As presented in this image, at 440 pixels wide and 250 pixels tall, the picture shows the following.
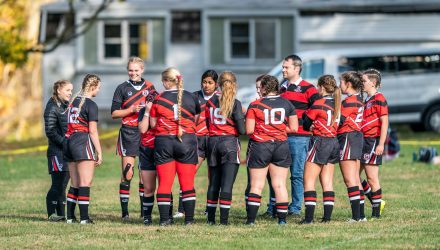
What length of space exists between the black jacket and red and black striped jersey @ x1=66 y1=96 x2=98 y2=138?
1.73ft

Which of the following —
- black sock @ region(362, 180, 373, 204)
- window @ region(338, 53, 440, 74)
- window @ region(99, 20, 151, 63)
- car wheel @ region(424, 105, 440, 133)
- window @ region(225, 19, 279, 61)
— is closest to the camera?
black sock @ region(362, 180, 373, 204)

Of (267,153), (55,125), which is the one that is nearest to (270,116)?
(267,153)

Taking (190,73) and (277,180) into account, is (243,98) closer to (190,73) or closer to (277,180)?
(190,73)

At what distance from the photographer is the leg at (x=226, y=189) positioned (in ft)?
45.3

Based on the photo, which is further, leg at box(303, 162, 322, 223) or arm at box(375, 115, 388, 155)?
arm at box(375, 115, 388, 155)

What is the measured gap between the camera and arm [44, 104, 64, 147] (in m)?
14.7

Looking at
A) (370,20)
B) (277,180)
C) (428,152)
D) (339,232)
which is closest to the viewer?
(339,232)

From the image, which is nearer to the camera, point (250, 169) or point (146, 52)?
point (250, 169)

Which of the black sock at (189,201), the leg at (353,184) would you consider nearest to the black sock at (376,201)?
the leg at (353,184)

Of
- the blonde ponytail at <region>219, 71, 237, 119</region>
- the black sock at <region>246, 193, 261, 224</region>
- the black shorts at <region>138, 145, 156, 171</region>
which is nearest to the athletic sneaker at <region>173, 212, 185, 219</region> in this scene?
the black shorts at <region>138, 145, 156, 171</region>

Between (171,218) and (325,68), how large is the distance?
18.7m

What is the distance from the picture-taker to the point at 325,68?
1276 inches

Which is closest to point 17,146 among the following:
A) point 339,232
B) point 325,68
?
point 325,68

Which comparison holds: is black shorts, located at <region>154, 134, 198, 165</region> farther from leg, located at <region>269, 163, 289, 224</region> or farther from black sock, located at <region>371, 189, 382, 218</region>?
black sock, located at <region>371, 189, 382, 218</region>
